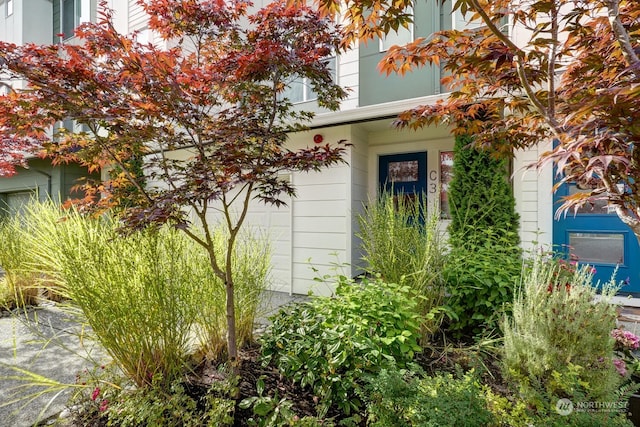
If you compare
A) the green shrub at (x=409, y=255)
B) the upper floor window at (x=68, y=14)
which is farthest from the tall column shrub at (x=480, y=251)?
the upper floor window at (x=68, y=14)

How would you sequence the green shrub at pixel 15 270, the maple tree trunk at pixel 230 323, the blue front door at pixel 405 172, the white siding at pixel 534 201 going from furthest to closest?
the blue front door at pixel 405 172, the green shrub at pixel 15 270, the white siding at pixel 534 201, the maple tree trunk at pixel 230 323

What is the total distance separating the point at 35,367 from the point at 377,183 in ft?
16.4

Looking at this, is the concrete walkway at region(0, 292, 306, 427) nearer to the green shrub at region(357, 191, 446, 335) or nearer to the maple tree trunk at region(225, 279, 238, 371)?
the maple tree trunk at region(225, 279, 238, 371)

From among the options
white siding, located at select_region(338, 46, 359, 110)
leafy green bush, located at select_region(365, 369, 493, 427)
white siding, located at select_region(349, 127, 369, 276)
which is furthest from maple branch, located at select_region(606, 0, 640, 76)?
white siding, located at select_region(338, 46, 359, 110)

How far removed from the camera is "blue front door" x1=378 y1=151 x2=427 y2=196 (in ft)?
17.9

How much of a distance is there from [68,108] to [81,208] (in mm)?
853

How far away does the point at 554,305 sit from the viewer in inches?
81.9

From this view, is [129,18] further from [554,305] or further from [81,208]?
[554,305]

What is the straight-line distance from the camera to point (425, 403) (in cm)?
156

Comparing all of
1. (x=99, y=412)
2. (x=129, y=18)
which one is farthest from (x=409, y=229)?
(x=129, y=18)

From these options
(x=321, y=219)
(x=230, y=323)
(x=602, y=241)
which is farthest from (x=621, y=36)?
(x=321, y=219)

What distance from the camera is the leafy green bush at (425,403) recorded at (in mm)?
1455

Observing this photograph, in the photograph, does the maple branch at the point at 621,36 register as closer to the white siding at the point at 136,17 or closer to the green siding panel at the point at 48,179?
the white siding at the point at 136,17

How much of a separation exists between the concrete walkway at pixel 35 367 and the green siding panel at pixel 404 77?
189 inches
